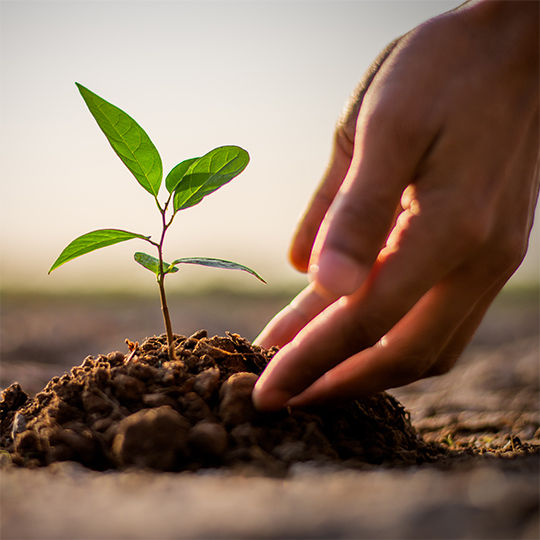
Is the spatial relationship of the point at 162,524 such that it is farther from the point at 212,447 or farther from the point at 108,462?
the point at 108,462

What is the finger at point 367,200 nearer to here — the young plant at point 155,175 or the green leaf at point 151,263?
the young plant at point 155,175

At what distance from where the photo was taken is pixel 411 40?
4.75ft

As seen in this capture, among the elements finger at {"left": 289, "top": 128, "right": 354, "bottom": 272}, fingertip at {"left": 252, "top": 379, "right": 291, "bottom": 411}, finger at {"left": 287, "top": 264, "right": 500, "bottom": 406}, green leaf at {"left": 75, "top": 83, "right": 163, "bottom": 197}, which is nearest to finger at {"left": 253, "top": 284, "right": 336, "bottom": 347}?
finger at {"left": 289, "top": 128, "right": 354, "bottom": 272}

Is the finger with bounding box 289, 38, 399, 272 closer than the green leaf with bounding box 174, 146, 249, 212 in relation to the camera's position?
No

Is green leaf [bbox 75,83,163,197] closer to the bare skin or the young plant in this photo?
the young plant

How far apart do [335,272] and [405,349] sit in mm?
417

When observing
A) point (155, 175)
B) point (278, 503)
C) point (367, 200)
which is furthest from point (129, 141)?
point (278, 503)

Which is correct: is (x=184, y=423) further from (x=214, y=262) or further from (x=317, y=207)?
(x=317, y=207)

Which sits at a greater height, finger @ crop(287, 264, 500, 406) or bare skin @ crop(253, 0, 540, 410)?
bare skin @ crop(253, 0, 540, 410)

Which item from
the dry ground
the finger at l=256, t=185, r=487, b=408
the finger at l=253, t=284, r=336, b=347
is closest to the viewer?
the dry ground

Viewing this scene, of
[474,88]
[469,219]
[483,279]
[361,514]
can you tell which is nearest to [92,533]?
[361,514]

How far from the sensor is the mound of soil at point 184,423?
1.25m

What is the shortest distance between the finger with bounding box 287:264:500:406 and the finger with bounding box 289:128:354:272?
0.60m

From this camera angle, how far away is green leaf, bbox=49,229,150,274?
1477mm
